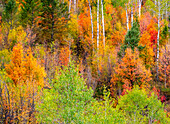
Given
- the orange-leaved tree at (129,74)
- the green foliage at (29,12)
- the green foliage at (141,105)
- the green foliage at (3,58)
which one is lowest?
the green foliage at (141,105)

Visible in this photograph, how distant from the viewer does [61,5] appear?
74.4 ft

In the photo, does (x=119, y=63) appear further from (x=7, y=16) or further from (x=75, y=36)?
(x=7, y=16)

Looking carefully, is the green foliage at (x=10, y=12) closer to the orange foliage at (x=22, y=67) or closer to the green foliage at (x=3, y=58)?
the green foliage at (x=3, y=58)

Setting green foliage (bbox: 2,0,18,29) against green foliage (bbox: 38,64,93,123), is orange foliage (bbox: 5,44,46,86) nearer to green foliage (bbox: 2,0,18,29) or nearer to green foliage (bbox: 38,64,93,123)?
green foliage (bbox: 38,64,93,123)

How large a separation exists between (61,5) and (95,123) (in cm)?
1861

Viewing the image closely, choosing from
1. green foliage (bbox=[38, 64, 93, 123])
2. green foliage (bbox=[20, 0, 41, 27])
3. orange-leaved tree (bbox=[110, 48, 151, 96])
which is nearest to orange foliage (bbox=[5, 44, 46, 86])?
green foliage (bbox=[20, 0, 41, 27])

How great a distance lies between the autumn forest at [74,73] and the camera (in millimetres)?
7605

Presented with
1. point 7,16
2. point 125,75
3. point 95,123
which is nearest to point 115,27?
point 125,75

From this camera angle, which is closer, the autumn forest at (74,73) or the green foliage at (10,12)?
the autumn forest at (74,73)

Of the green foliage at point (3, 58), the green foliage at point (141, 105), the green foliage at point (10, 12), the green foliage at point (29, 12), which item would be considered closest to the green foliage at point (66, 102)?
the green foliage at point (141, 105)

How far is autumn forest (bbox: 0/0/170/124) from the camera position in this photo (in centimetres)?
760

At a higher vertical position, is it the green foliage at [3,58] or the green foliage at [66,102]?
the green foliage at [3,58]

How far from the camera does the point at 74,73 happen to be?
8.34m

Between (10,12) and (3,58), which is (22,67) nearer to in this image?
(3,58)
